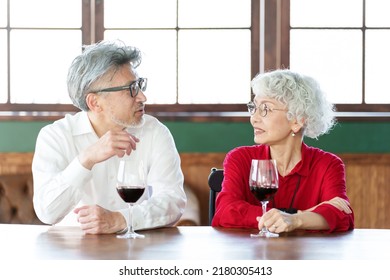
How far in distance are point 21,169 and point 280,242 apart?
2501 millimetres

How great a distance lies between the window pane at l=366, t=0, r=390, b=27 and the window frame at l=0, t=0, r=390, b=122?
1.61 feet

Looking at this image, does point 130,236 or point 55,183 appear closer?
point 130,236

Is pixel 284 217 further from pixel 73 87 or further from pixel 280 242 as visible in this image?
pixel 73 87

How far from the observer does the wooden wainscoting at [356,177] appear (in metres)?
4.44

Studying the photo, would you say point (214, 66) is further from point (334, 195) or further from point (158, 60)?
point (334, 195)

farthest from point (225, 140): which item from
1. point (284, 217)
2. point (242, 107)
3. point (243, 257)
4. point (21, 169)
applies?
point (243, 257)

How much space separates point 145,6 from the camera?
4.68m

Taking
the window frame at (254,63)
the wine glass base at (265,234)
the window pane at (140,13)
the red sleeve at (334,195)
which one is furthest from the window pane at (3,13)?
the wine glass base at (265,234)

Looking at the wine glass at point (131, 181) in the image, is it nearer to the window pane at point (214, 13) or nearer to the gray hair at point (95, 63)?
the gray hair at point (95, 63)

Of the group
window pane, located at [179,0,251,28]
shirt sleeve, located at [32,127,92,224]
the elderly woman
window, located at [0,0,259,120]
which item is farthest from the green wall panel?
shirt sleeve, located at [32,127,92,224]

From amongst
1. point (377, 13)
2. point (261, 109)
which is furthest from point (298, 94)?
point (377, 13)

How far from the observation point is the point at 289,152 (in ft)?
9.75

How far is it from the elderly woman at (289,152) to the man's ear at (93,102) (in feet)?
1.71

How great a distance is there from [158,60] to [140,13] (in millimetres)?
298
